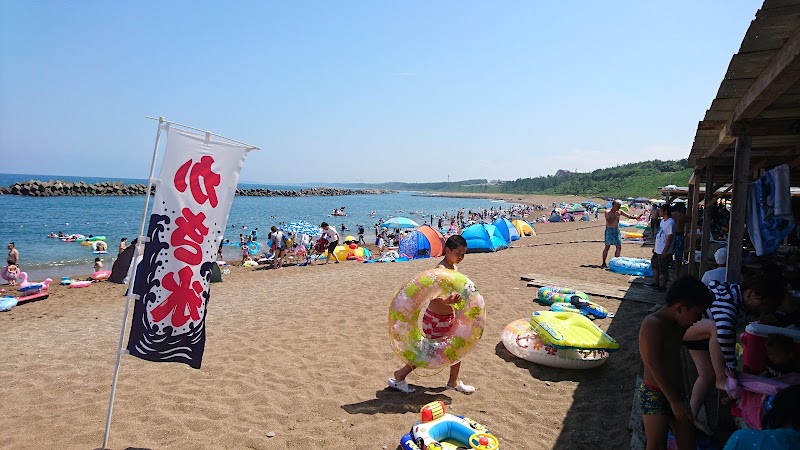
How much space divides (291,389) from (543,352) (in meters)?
2.77

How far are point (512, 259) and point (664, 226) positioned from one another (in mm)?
5097

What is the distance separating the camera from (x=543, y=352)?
5.01 m

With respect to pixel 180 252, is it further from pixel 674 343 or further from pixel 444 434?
pixel 674 343

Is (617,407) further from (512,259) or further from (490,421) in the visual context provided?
(512,259)

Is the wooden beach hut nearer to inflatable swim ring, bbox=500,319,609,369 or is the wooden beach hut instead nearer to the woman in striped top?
the woman in striped top

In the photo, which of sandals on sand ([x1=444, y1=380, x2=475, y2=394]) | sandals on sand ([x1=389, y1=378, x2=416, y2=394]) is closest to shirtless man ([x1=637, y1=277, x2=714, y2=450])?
sandals on sand ([x1=444, y1=380, x2=475, y2=394])

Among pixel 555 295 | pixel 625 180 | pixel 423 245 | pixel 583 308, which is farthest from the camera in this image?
pixel 625 180

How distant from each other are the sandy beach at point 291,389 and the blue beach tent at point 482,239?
365 inches

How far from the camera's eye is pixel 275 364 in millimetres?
5176

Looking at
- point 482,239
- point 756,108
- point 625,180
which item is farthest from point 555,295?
point 625,180

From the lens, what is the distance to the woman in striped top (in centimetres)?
310

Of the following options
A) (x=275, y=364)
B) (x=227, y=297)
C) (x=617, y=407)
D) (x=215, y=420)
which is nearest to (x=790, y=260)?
(x=617, y=407)

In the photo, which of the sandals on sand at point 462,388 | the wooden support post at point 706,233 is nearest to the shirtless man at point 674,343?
the sandals on sand at point 462,388

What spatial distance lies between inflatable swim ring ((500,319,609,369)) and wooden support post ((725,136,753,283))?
1.52 metres
